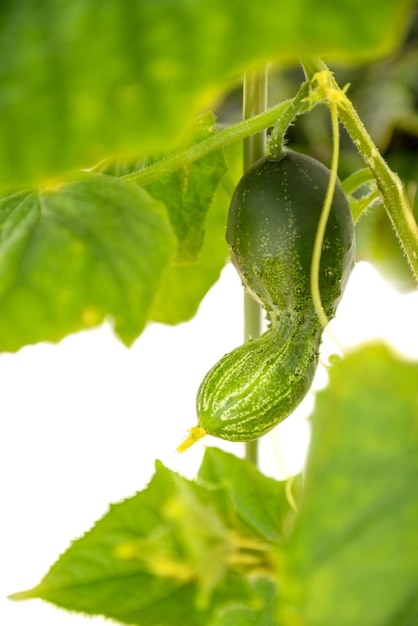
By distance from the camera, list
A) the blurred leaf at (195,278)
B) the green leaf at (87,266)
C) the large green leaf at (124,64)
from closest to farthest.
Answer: the large green leaf at (124,64) < the green leaf at (87,266) < the blurred leaf at (195,278)

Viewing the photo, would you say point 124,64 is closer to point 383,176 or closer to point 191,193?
point 383,176

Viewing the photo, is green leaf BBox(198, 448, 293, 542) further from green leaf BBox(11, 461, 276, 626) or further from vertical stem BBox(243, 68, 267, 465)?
vertical stem BBox(243, 68, 267, 465)

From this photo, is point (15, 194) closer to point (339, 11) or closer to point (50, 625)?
point (339, 11)

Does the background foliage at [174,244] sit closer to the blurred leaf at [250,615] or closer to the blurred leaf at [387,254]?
the blurred leaf at [250,615]

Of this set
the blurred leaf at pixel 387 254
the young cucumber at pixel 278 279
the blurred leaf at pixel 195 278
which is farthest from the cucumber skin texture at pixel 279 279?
the blurred leaf at pixel 387 254

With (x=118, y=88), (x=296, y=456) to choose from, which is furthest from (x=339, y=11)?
(x=296, y=456)

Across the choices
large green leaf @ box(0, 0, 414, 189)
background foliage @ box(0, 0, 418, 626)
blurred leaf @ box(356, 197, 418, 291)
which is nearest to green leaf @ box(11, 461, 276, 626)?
background foliage @ box(0, 0, 418, 626)

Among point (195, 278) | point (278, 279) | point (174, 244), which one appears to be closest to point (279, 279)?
point (278, 279)
